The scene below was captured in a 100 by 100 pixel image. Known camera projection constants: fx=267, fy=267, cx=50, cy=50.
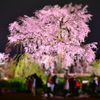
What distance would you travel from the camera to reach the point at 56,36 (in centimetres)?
3061

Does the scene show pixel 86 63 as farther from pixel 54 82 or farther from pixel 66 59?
pixel 54 82

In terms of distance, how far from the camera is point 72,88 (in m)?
19.8

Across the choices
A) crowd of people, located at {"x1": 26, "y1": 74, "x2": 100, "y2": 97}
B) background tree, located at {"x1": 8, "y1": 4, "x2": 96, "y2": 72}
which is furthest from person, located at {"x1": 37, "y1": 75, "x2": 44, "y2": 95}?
background tree, located at {"x1": 8, "y1": 4, "x2": 96, "y2": 72}

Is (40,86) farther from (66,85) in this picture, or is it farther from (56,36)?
(56,36)

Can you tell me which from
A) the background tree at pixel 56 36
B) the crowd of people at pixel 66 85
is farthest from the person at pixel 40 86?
the background tree at pixel 56 36

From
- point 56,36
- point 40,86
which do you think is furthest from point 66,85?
point 56,36

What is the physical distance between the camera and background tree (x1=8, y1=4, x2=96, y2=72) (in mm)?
29812

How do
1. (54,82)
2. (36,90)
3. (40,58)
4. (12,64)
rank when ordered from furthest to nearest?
1. (40,58)
2. (12,64)
3. (36,90)
4. (54,82)

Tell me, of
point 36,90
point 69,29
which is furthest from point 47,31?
point 36,90

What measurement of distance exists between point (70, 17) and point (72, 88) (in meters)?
12.2

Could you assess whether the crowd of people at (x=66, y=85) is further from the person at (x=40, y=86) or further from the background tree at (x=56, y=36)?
the background tree at (x=56, y=36)

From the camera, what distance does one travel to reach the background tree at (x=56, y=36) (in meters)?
29.8

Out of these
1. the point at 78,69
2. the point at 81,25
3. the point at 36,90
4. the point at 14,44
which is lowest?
the point at 36,90

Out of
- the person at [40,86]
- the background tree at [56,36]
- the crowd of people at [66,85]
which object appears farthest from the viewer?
the background tree at [56,36]
